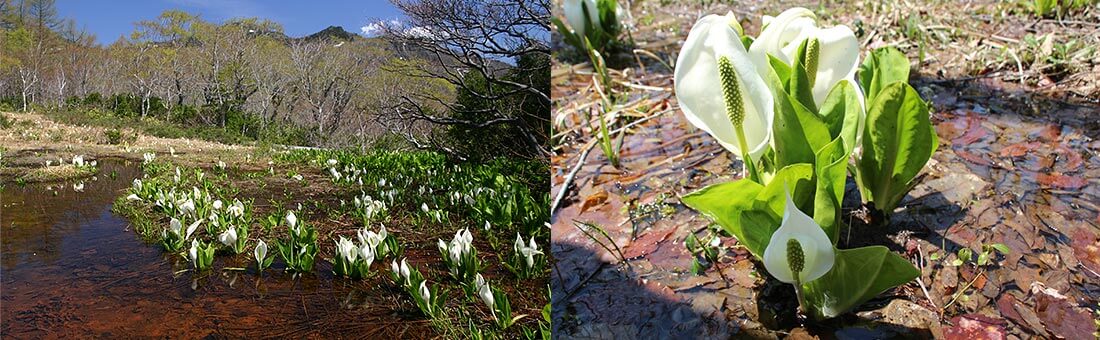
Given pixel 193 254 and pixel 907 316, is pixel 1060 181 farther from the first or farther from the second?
pixel 193 254

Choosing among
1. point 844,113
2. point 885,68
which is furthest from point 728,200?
point 885,68

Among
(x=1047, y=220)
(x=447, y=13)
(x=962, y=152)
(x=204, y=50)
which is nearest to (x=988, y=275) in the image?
(x=1047, y=220)

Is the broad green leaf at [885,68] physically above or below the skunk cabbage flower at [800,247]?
above

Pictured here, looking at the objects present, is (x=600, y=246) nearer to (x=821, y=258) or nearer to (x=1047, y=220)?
(x=821, y=258)

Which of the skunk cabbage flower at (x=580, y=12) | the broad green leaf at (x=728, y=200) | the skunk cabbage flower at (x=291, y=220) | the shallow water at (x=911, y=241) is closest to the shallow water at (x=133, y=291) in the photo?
the skunk cabbage flower at (x=291, y=220)

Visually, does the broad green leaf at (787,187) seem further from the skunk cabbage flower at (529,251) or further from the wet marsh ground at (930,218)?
the skunk cabbage flower at (529,251)

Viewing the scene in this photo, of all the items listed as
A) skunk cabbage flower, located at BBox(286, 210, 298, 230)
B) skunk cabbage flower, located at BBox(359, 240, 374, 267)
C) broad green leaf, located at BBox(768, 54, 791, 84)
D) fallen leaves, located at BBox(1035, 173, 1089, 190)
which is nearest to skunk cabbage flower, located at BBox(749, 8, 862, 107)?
broad green leaf, located at BBox(768, 54, 791, 84)

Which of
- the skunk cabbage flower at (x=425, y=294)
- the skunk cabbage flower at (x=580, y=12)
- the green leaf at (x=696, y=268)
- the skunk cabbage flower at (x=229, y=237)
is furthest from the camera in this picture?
the skunk cabbage flower at (x=580, y=12)
